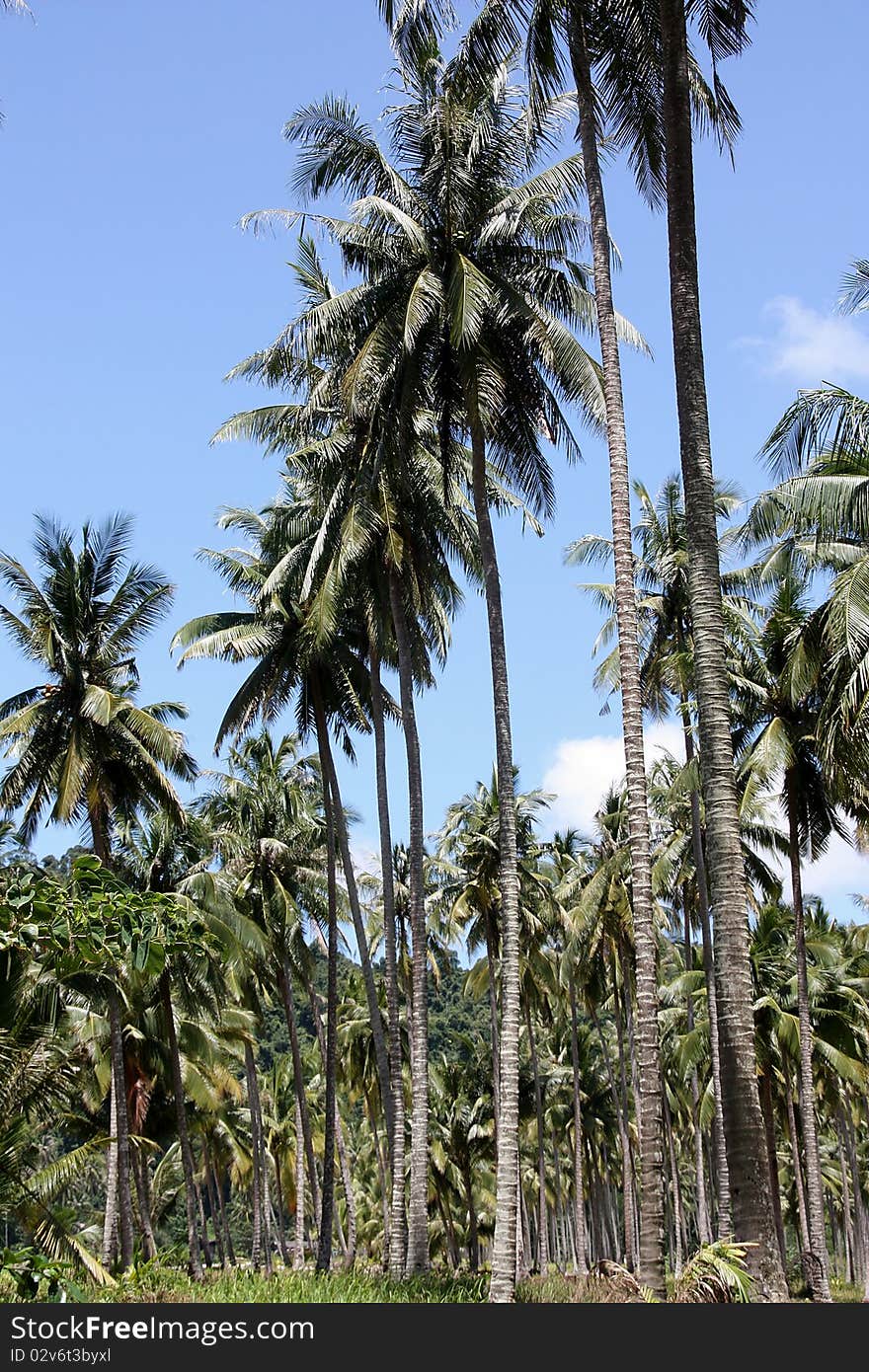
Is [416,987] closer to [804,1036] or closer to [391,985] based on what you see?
[391,985]

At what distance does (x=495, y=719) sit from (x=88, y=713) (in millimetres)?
9514

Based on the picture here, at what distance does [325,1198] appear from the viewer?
2939 cm

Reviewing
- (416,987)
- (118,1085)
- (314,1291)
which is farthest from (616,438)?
(118,1085)

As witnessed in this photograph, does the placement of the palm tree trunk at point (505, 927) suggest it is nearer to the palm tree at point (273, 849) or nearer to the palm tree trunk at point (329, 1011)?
the palm tree trunk at point (329, 1011)

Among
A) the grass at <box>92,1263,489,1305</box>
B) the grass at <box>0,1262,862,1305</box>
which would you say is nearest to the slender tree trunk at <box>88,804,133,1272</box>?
the grass at <box>0,1262,862,1305</box>

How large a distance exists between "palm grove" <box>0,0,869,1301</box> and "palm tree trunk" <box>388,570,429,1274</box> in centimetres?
8

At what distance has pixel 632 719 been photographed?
16.2 metres

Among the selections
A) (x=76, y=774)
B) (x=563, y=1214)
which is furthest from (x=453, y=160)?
(x=563, y=1214)

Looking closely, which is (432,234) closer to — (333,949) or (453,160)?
(453,160)

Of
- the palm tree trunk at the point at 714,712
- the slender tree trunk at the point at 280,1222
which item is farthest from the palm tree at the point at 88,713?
the slender tree trunk at the point at 280,1222

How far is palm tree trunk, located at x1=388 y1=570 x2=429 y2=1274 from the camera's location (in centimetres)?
2223

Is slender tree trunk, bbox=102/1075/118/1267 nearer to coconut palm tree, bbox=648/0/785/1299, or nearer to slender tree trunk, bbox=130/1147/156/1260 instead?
slender tree trunk, bbox=130/1147/156/1260

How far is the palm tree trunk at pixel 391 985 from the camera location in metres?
24.4
